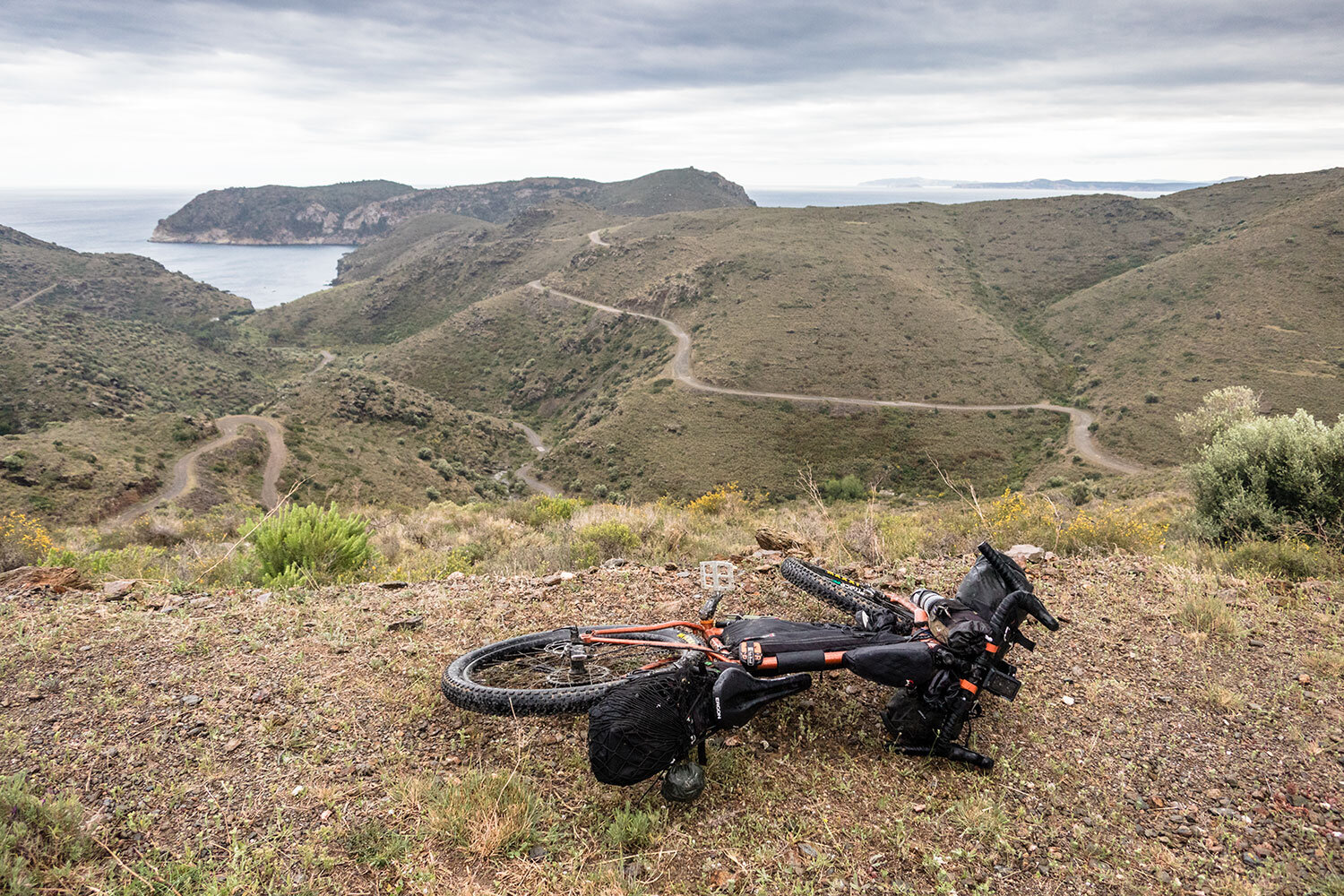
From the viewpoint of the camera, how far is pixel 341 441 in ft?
146

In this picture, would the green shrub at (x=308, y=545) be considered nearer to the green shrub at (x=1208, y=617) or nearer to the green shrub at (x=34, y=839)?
the green shrub at (x=34, y=839)

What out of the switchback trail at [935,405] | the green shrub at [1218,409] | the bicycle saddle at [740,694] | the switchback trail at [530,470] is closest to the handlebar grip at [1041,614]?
the bicycle saddle at [740,694]

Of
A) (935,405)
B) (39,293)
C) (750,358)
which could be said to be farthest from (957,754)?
(39,293)

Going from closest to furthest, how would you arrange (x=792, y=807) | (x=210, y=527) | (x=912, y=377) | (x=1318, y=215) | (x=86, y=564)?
1. (x=792, y=807)
2. (x=86, y=564)
3. (x=210, y=527)
4. (x=912, y=377)
5. (x=1318, y=215)

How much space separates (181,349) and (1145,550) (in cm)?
9945

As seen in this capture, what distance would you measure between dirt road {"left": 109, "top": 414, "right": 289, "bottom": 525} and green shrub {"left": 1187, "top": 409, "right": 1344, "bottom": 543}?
4012cm

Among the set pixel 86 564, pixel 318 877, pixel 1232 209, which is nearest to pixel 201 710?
pixel 318 877

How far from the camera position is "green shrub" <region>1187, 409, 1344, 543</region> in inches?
295

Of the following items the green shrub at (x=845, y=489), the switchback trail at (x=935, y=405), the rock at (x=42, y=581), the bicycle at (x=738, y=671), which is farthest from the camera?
the switchback trail at (x=935, y=405)

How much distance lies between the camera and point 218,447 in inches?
1560

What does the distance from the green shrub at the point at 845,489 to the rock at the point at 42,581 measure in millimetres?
38071

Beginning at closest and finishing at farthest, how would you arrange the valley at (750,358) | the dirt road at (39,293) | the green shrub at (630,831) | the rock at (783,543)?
the green shrub at (630,831) < the rock at (783,543) < the valley at (750,358) < the dirt road at (39,293)

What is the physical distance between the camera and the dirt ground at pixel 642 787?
9.16ft

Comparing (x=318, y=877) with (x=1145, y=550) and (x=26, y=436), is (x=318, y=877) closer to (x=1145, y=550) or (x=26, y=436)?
(x=1145, y=550)
